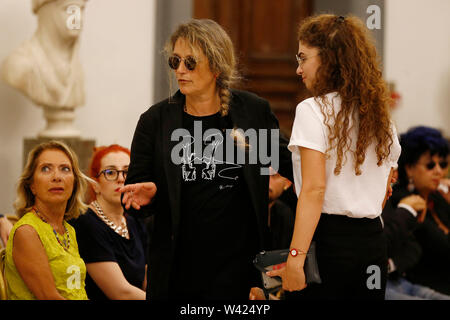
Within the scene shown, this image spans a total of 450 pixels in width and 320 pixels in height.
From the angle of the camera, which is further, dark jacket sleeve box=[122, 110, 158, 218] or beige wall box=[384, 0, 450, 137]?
beige wall box=[384, 0, 450, 137]

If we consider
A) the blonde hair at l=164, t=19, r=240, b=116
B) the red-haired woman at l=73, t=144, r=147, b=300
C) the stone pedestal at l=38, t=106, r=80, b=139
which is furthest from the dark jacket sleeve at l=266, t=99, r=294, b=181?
the stone pedestal at l=38, t=106, r=80, b=139

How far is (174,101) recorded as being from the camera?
101 inches

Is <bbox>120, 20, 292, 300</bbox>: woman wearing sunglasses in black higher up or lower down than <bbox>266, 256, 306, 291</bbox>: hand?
higher up

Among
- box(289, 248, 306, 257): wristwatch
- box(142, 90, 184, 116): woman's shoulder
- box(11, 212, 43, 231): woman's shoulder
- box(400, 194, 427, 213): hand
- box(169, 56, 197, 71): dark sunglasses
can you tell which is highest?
box(169, 56, 197, 71): dark sunglasses

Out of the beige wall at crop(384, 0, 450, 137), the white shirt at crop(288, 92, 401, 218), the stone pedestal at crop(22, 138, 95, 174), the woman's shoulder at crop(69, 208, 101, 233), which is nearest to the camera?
the white shirt at crop(288, 92, 401, 218)

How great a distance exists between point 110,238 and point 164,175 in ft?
2.06

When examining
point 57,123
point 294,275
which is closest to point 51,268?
point 294,275

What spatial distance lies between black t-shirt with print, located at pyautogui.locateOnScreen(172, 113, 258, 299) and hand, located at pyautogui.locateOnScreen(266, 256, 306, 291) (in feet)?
0.88

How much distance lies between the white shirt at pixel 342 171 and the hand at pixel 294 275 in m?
0.21

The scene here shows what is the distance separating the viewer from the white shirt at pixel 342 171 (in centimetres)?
225

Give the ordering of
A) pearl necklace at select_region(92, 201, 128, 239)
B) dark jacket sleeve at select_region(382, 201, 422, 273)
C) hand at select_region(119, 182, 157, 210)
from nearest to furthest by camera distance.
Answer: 1. hand at select_region(119, 182, 157, 210)
2. pearl necklace at select_region(92, 201, 128, 239)
3. dark jacket sleeve at select_region(382, 201, 422, 273)

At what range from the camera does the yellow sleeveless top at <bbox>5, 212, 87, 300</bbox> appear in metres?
2.58

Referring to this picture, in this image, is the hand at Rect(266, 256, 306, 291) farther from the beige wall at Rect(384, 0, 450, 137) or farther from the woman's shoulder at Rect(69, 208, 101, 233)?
the beige wall at Rect(384, 0, 450, 137)
